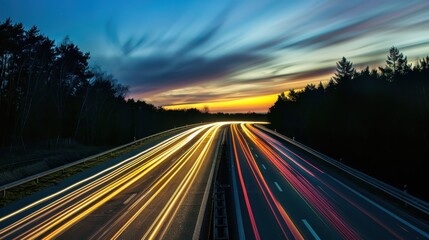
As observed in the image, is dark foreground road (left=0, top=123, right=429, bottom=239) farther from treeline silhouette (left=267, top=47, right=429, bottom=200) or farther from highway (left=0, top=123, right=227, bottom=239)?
treeline silhouette (left=267, top=47, right=429, bottom=200)

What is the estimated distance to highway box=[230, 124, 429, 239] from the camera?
10.8 metres

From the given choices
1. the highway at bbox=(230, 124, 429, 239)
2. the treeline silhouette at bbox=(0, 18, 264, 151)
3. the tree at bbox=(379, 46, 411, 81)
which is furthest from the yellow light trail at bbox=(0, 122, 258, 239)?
the tree at bbox=(379, 46, 411, 81)

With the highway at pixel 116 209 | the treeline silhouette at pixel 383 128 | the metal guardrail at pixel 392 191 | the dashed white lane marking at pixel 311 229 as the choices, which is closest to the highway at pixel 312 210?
the dashed white lane marking at pixel 311 229

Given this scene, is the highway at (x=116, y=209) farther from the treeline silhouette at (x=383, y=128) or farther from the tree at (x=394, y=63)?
the tree at (x=394, y=63)

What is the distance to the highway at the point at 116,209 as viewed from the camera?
10.6m

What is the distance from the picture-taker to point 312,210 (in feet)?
44.1

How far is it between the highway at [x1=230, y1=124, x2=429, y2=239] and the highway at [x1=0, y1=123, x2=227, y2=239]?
A: 8.35 feet

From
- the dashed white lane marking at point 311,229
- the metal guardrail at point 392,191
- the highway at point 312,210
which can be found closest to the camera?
the dashed white lane marking at point 311,229

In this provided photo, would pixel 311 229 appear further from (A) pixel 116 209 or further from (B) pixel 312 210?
(A) pixel 116 209

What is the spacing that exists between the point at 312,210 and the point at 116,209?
348 inches

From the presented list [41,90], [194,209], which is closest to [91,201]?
[194,209]

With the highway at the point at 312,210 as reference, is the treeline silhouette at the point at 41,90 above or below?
above

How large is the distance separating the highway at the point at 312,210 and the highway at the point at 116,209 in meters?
2.54

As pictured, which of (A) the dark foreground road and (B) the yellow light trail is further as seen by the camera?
(B) the yellow light trail
